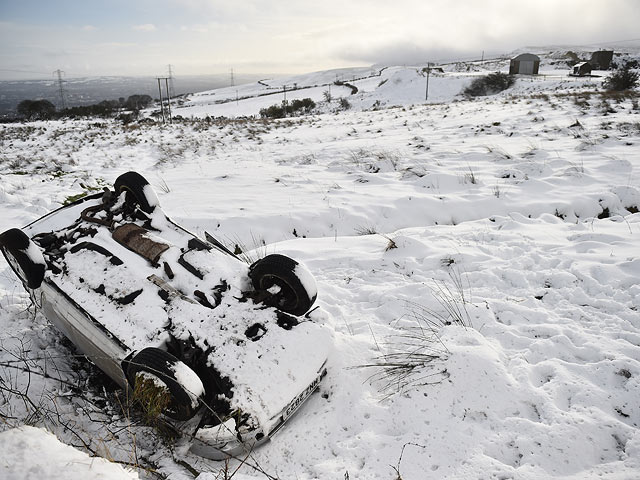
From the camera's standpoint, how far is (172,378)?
7.60 feet

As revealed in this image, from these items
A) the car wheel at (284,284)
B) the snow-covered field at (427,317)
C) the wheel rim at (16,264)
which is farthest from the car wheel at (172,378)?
the wheel rim at (16,264)

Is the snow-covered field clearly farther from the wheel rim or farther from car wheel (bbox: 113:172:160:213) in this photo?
car wheel (bbox: 113:172:160:213)

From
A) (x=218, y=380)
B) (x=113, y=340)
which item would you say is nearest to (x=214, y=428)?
(x=218, y=380)

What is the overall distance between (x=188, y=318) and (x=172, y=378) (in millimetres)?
601

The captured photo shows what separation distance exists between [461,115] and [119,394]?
1555cm

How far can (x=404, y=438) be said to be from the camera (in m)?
2.50

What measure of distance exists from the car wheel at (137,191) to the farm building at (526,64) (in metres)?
52.3

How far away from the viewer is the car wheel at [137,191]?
3945 millimetres

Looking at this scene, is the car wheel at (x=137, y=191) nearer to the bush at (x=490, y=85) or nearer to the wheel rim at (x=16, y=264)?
the wheel rim at (x=16, y=264)

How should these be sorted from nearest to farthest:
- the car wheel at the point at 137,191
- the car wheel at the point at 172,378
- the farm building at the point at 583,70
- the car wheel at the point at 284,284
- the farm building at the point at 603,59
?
1. the car wheel at the point at 172,378
2. the car wheel at the point at 284,284
3. the car wheel at the point at 137,191
4. the farm building at the point at 583,70
5. the farm building at the point at 603,59

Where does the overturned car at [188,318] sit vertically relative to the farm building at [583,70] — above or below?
below

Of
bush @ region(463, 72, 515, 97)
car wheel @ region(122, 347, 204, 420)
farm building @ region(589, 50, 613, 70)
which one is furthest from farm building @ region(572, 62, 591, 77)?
car wheel @ region(122, 347, 204, 420)

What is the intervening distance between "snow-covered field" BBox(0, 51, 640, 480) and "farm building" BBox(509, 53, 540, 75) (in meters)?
45.7

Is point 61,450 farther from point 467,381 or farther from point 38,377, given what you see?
point 467,381
